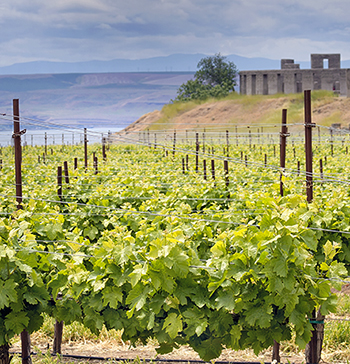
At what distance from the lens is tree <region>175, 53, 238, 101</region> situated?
7956 centimetres

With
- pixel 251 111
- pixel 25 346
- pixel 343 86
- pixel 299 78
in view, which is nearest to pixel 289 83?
pixel 299 78

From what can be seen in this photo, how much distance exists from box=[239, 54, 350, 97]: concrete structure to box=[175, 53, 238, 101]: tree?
307 inches

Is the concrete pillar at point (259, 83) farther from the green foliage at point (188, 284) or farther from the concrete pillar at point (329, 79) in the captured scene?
the green foliage at point (188, 284)

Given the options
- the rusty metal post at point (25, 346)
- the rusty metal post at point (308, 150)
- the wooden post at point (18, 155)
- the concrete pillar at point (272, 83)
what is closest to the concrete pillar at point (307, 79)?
the concrete pillar at point (272, 83)

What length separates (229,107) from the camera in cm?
7044

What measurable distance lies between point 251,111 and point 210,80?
18.3 meters

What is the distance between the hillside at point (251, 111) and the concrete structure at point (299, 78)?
1.64 metres

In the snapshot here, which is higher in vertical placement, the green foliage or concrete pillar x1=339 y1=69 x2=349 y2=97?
concrete pillar x1=339 y1=69 x2=349 y2=97

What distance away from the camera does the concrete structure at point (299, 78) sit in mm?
66750

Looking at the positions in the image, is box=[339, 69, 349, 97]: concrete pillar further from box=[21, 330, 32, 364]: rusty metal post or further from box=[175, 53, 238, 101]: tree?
box=[21, 330, 32, 364]: rusty metal post

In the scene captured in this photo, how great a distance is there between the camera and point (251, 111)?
223 feet

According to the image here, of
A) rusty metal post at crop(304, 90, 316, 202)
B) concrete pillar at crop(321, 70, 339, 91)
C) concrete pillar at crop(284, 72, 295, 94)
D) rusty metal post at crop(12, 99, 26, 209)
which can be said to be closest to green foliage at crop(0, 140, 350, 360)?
rusty metal post at crop(304, 90, 316, 202)

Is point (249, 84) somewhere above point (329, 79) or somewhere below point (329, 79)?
above

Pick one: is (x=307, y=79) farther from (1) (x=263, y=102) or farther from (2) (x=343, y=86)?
(1) (x=263, y=102)
